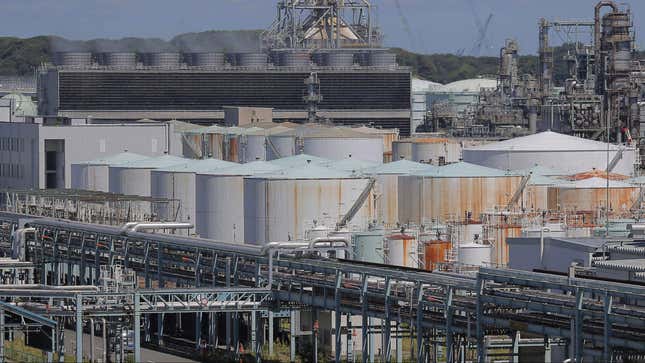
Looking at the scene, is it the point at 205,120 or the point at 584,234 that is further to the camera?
the point at 205,120

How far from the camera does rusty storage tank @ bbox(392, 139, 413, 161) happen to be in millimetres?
82125

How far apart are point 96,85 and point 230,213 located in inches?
2302

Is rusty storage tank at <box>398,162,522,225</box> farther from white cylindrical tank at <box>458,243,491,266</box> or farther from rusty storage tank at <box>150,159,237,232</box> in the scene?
rusty storage tank at <box>150,159,237,232</box>

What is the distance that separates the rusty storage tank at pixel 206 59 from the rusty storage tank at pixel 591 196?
6387 cm

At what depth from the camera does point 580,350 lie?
31.5 m

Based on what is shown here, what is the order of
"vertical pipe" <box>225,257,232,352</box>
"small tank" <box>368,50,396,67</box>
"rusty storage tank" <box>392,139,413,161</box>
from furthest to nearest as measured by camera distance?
"small tank" <box>368,50,396,67</box> → "rusty storage tank" <box>392,139,413,161</box> → "vertical pipe" <box>225,257,232,352</box>

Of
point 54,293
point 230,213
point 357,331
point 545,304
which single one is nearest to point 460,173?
point 230,213

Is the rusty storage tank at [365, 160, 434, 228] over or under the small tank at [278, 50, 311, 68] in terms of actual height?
under

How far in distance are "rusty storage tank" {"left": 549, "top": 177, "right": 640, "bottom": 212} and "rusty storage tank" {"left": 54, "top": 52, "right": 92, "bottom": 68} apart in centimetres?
6433

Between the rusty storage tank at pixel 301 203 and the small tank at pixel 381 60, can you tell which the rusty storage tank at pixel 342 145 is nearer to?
the rusty storage tank at pixel 301 203

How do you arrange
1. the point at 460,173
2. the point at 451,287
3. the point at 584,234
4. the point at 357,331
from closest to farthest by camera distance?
the point at 451,287, the point at 357,331, the point at 584,234, the point at 460,173

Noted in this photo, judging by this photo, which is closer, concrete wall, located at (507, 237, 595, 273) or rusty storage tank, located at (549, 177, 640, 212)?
concrete wall, located at (507, 237, 595, 273)

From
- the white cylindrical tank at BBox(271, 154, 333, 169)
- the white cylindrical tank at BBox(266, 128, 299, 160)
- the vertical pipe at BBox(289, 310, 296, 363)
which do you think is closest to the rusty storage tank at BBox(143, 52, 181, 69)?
the white cylindrical tank at BBox(266, 128, 299, 160)

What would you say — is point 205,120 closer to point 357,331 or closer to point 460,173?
point 460,173
